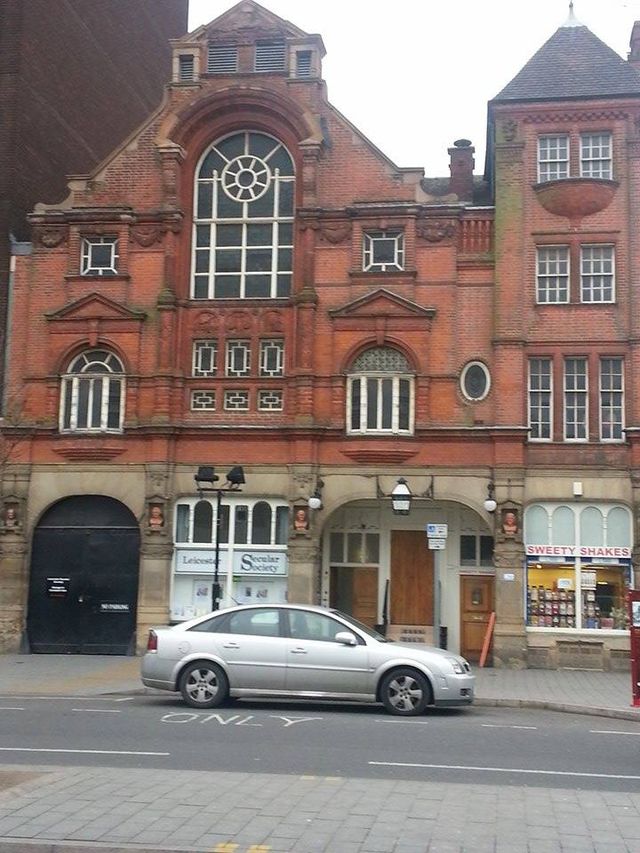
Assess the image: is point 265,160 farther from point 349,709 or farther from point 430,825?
point 430,825

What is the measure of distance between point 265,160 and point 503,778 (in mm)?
19229

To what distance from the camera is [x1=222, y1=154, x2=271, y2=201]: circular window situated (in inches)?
1025

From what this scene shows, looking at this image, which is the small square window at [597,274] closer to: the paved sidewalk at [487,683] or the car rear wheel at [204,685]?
the paved sidewalk at [487,683]

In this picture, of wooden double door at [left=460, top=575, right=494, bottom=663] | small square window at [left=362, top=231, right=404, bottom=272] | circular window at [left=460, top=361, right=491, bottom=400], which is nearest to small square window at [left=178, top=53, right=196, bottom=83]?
small square window at [left=362, top=231, right=404, bottom=272]

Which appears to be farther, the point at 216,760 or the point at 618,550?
the point at 618,550

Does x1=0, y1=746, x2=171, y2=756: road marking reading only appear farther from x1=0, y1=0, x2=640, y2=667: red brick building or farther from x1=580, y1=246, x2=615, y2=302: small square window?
x1=580, y1=246, x2=615, y2=302: small square window

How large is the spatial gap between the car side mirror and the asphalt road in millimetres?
1006

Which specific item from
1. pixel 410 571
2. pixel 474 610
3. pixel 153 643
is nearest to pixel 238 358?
pixel 410 571

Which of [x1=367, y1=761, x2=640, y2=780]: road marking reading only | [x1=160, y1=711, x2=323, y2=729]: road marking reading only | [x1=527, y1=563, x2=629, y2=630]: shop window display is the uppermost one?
[x1=527, y1=563, x2=629, y2=630]: shop window display

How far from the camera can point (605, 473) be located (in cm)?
2325

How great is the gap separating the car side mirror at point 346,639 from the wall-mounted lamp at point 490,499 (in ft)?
29.1

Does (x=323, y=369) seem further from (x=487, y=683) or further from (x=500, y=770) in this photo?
(x=500, y=770)

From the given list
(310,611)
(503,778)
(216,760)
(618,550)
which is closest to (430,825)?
(503,778)

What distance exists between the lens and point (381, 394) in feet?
80.1
